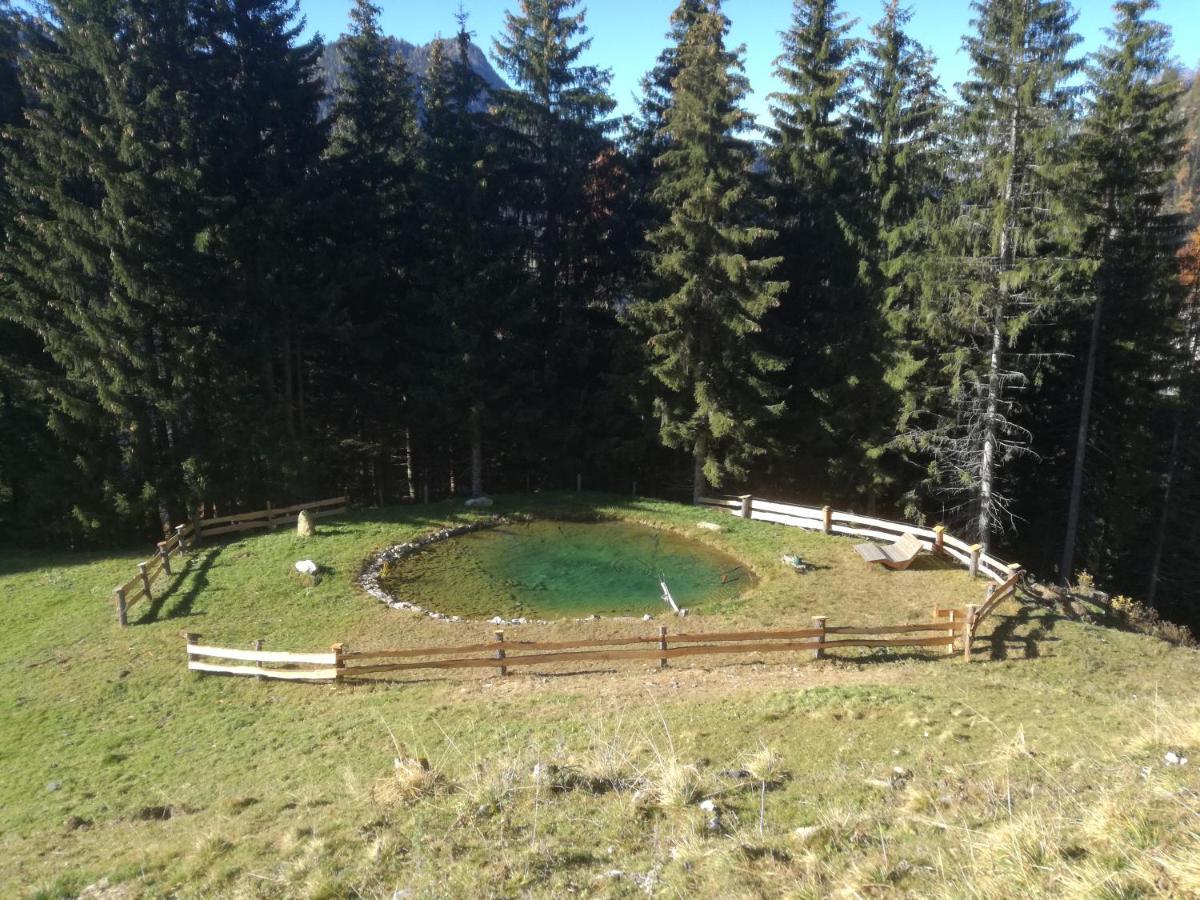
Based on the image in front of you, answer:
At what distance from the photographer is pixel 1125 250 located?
2111 cm

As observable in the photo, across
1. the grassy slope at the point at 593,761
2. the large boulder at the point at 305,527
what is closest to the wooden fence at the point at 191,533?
the grassy slope at the point at 593,761

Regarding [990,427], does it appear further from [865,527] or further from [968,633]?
[968,633]

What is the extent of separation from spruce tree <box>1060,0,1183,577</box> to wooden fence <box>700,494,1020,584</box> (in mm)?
6703

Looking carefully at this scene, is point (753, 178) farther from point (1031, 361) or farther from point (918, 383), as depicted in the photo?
point (1031, 361)

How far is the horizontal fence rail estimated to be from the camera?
1278 centimetres

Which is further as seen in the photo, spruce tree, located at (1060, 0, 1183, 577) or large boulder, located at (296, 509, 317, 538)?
large boulder, located at (296, 509, 317, 538)

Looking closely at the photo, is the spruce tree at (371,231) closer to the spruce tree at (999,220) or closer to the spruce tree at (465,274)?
the spruce tree at (465,274)

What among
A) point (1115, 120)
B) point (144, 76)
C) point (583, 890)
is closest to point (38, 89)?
point (144, 76)

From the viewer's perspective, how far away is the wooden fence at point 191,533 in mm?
16516

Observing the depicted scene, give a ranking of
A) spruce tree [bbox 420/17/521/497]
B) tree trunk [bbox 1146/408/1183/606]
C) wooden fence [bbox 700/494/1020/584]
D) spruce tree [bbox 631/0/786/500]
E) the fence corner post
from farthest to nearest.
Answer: spruce tree [bbox 420/17/521/497] → tree trunk [bbox 1146/408/1183/606] → spruce tree [bbox 631/0/786/500] → wooden fence [bbox 700/494/1020/584] → the fence corner post

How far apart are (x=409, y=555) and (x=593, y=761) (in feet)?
44.5

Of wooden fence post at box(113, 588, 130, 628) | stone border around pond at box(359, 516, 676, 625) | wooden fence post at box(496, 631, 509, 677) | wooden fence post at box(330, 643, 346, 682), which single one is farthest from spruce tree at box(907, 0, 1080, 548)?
wooden fence post at box(113, 588, 130, 628)

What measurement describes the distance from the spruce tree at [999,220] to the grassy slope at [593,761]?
638 centimetres

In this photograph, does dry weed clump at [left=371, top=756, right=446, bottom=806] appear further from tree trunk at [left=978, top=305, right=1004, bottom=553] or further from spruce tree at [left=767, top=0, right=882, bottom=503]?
spruce tree at [left=767, top=0, right=882, bottom=503]
